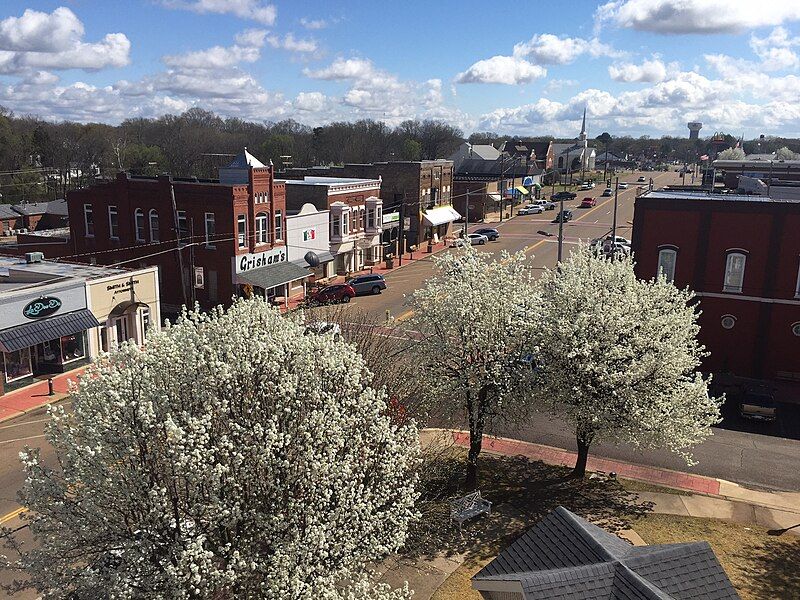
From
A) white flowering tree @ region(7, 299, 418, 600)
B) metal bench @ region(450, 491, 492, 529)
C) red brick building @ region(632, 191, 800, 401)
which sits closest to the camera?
white flowering tree @ region(7, 299, 418, 600)

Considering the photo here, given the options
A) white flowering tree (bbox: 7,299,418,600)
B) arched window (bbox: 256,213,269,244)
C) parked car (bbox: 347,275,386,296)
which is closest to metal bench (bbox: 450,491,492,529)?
white flowering tree (bbox: 7,299,418,600)

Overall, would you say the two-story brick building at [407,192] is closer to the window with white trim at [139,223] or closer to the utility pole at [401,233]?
the utility pole at [401,233]

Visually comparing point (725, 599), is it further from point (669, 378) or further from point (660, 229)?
point (660, 229)

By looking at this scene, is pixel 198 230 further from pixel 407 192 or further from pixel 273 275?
pixel 407 192

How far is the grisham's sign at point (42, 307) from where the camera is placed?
101ft

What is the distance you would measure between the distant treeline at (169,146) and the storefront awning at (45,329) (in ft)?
167

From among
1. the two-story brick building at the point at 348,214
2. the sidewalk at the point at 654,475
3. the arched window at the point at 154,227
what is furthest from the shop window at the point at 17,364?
the two-story brick building at the point at 348,214

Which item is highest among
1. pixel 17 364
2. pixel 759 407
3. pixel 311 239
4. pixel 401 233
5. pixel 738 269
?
pixel 738 269

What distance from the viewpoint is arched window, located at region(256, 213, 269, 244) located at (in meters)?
46.0

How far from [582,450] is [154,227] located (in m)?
35.0

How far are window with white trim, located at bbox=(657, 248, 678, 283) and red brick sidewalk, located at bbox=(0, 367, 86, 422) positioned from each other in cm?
2979

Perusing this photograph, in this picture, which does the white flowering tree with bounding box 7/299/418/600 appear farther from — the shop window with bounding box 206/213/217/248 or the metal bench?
the shop window with bounding box 206/213/217/248

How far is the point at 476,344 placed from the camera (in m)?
20.5

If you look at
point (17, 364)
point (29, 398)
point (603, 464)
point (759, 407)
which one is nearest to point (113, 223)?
point (17, 364)
